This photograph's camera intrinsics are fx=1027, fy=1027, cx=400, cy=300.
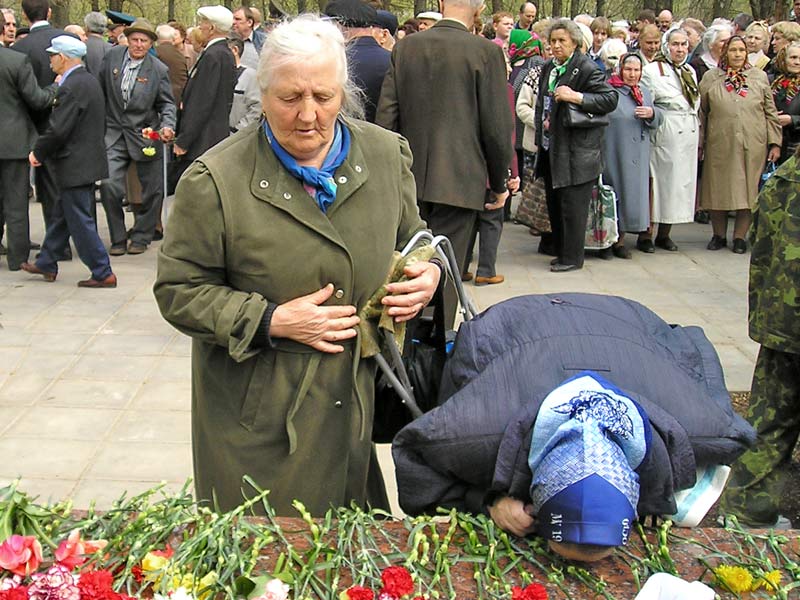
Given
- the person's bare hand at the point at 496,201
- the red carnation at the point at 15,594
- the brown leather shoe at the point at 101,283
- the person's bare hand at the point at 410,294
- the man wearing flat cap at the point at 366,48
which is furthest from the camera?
the brown leather shoe at the point at 101,283

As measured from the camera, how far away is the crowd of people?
8.09 feet

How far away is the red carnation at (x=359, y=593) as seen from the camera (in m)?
1.76

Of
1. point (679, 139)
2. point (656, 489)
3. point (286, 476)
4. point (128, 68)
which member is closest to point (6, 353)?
point (128, 68)

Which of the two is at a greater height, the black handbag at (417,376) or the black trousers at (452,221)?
the black handbag at (417,376)

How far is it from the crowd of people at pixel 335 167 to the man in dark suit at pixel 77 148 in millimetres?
16

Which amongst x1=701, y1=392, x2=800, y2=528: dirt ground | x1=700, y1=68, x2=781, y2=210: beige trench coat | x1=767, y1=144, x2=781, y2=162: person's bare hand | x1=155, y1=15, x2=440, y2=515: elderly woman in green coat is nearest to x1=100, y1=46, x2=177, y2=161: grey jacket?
x1=700, y1=68, x2=781, y2=210: beige trench coat

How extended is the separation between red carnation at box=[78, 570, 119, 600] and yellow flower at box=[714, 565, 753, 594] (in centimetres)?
107

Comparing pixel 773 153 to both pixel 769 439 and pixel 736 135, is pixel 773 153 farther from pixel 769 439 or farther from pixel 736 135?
pixel 769 439

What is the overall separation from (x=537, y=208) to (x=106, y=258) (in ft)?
12.2

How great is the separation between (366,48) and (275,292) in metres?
4.41

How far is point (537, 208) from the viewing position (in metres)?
9.11

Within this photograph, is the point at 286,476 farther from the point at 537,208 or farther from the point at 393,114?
the point at 537,208

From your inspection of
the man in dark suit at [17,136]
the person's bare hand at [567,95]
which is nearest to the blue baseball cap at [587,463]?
the person's bare hand at [567,95]

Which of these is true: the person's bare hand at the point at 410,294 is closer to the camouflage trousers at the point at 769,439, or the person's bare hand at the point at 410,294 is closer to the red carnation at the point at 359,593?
the red carnation at the point at 359,593
